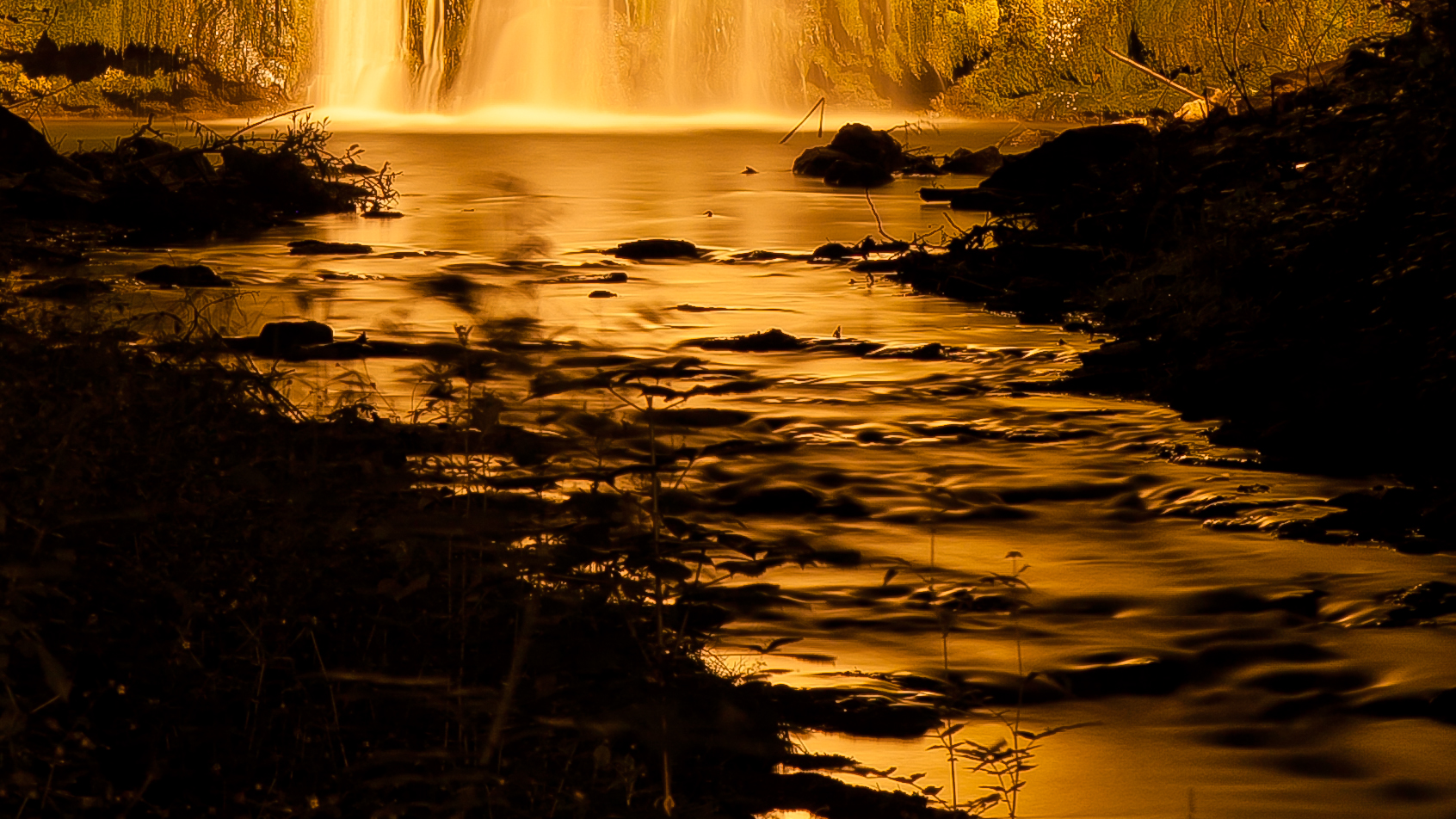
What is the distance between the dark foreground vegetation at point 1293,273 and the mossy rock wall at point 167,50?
26028 mm

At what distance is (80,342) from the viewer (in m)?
4.12

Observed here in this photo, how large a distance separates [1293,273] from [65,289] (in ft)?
19.8

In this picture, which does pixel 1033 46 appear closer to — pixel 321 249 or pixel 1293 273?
pixel 321 249

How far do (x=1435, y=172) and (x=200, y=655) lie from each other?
526cm

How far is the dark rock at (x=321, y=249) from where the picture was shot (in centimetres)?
1163

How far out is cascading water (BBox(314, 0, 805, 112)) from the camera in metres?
32.6

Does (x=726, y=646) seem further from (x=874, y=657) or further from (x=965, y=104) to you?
(x=965, y=104)

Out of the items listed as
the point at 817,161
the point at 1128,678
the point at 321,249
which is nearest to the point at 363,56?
the point at 817,161

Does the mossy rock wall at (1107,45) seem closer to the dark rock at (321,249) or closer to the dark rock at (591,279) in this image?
the dark rock at (321,249)

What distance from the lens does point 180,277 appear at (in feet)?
31.4

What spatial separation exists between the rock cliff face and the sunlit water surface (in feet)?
79.1

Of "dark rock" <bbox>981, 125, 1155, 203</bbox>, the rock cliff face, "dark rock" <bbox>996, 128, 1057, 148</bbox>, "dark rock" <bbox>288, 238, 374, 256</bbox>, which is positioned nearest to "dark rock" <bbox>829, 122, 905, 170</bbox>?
"dark rock" <bbox>996, 128, 1057, 148</bbox>

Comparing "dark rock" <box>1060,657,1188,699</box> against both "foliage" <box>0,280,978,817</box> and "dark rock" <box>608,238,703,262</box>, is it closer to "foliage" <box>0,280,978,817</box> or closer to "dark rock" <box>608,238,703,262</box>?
"foliage" <box>0,280,978,817</box>

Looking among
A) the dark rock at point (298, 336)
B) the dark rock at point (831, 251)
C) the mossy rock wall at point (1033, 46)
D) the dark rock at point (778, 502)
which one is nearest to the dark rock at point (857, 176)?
the dark rock at point (831, 251)
